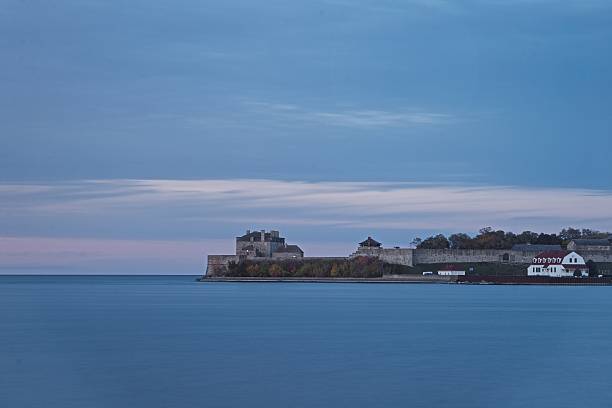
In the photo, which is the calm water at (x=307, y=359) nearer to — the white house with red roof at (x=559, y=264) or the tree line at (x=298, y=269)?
the white house with red roof at (x=559, y=264)

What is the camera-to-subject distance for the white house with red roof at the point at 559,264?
8581 cm

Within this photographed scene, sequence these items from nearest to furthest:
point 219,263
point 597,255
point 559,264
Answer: point 559,264 < point 597,255 < point 219,263

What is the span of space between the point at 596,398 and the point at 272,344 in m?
11.9

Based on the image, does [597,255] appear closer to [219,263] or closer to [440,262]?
[440,262]

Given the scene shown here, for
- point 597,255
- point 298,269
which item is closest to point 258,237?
point 298,269

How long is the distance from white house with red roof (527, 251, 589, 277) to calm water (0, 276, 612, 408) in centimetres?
4079

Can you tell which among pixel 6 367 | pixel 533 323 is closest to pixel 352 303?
pixel 533 323

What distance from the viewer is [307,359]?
26312 mm

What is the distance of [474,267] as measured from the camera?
91750 mm

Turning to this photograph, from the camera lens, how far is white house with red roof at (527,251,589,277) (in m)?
85.8

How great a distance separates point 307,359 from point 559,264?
6329 cm

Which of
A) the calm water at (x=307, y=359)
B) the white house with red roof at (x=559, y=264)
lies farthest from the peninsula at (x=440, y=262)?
the calm water at (x=307, y=359)

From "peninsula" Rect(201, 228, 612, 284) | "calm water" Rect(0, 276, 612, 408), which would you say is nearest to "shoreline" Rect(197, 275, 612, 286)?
"peninsula" Rect(201, 228, 612, 284)

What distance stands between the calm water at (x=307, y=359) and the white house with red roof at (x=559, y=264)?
40786 mm
